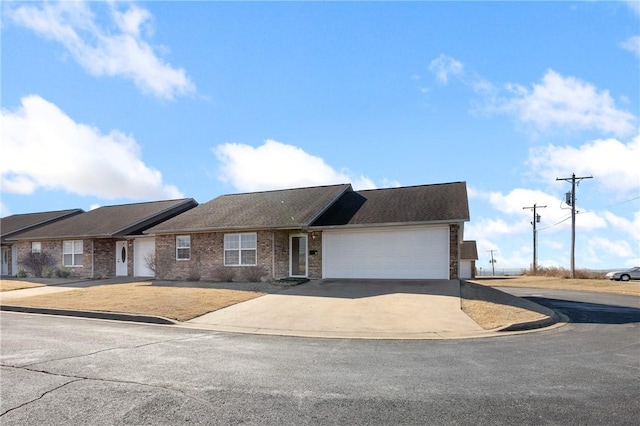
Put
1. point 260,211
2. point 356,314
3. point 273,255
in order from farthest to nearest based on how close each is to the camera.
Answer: point 260,211, point 273,255, point 356,314

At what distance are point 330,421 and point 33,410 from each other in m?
3.24

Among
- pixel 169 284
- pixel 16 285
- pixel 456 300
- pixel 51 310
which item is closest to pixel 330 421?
pixel 456 300

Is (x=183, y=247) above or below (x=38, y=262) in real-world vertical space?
above

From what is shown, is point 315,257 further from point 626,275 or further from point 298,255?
point 626,275

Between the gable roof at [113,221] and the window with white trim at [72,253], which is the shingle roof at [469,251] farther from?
the window with white trim at [72,253]

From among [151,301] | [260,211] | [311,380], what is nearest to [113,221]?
[260,211]

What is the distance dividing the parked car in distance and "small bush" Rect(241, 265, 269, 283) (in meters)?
36.5

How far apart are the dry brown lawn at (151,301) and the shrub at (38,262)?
12664 mm

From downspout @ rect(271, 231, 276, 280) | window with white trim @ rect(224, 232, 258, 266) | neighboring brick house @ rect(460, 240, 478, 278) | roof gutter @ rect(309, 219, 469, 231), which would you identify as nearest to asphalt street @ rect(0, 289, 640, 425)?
roof gutter @ rect(309, 219, 469, 231)

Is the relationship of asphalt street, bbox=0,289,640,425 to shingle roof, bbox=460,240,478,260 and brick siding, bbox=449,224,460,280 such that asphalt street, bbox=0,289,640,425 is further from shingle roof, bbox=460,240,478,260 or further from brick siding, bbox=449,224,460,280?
shingle roof, bbox=460,240,478,260

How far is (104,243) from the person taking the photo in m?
27.2

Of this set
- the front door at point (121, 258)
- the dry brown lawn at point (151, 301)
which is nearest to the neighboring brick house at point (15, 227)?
the front door at point (121, 258)

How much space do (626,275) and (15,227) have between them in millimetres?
53164

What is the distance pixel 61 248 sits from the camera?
28.1 meters
